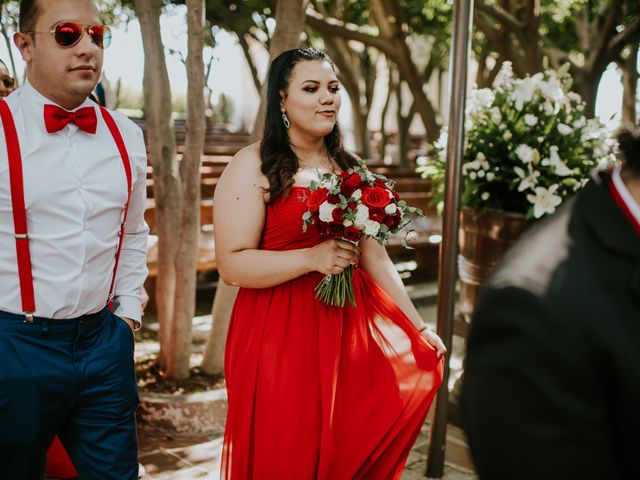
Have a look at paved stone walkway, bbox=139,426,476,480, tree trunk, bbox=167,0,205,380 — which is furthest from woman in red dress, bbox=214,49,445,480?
tree trunk, bbox=167,0,205,380

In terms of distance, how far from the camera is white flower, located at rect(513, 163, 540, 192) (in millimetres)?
4914

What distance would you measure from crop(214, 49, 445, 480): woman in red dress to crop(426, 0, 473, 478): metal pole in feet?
2.80

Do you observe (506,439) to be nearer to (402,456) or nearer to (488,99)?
(402,456)

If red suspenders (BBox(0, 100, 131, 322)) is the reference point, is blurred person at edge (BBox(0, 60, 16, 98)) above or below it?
above

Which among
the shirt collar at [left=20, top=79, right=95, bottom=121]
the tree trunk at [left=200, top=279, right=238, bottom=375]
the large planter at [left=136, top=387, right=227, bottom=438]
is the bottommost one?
the large planter at [left=136, top=387, right=227, bottom=438]

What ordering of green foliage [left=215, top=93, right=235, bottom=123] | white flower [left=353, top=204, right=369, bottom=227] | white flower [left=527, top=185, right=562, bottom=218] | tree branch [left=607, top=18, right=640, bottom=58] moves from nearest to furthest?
white flower [left=353, top=204, right=369, bottom=227] → white flower [left=527, top=185, right=562, bottom=218] → tree branch [left=607, top=18, right=640, bottom=58] → green foliage [left=215, top=93, right=235, bottom=123]

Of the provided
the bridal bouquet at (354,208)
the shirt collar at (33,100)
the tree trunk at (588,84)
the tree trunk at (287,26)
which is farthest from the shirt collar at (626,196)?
the tree trunk at (588,84)

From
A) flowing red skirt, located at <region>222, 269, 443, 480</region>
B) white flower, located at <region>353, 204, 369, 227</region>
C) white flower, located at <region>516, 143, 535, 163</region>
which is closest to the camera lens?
white flower, located at <region>353, 204, 369, 227</region>

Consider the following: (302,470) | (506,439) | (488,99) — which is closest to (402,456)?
(302,470)

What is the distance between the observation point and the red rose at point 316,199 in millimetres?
3027

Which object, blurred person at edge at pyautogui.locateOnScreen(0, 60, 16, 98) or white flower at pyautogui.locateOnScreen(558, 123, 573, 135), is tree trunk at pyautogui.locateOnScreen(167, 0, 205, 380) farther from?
white flower at pyautogui.locateOnScreen(558, 123, 573, 135)

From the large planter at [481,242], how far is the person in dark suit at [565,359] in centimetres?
385

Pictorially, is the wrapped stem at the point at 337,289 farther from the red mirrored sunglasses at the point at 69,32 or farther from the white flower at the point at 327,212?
the red mirrored sunglasses at the point at 69,32

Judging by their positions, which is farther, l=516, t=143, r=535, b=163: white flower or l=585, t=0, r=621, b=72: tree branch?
l=585, t=0, r=621, b=72: tree branch
